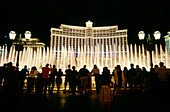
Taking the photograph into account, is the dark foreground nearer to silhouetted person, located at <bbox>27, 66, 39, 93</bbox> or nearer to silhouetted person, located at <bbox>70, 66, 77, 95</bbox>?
silhouetted person, located at <bbox>70, 66, 77, 95</bbox>

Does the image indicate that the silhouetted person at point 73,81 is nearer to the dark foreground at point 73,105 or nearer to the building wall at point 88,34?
the dark foreground at point 73,105

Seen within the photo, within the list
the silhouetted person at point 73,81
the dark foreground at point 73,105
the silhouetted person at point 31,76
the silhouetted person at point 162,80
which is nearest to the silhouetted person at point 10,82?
the dark foreground at point 73,105

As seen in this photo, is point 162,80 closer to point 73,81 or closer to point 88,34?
point 73,81

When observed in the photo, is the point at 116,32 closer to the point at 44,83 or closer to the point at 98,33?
the point at 98,33

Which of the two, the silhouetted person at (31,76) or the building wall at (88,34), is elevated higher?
the building wall at (88,34)

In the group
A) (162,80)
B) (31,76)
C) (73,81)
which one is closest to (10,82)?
(31,76)

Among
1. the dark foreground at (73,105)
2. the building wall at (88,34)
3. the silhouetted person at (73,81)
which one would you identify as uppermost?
the building wall at (88,34)

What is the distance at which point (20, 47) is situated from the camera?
9305 mm

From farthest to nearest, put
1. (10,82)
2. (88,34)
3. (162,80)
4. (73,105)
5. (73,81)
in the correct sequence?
(88,34), (73,81), (162,80), (10,82), (73,105)

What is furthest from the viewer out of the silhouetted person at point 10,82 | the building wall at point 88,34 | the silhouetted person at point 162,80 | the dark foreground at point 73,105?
the building wall at point 88,34

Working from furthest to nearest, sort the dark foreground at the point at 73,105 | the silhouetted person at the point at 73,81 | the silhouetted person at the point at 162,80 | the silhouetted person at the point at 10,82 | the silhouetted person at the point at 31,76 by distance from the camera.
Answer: the silhouetted person at the point at 31,76, the silhouetted person at the point at 73,81, the silhouetted person at the point at 162,80, the silhouetted person at the point at 10,82, the dark foreground at the point at 73,105

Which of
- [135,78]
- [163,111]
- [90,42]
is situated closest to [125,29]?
[90,42]

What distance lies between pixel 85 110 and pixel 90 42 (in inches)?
910

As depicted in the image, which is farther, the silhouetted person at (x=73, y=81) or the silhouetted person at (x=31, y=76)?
the silhouetted person at (x=31, y=76)
